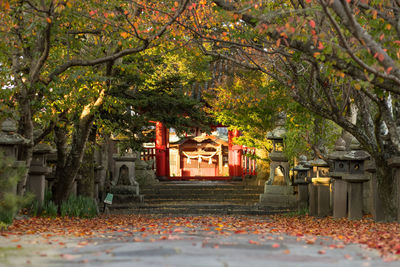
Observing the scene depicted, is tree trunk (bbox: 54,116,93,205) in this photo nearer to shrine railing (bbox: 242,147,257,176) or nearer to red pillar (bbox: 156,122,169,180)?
shrine railing (bbox: 242,147,257,176)

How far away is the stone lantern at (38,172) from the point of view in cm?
1491

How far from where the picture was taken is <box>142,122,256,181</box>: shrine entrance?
3253 centimetres

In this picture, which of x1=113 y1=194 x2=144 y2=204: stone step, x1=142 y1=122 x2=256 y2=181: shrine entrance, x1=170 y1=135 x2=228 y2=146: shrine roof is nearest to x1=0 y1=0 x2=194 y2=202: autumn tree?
x1=113 y1=194 x2=144 y2=204: stone step

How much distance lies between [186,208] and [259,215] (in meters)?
2.92

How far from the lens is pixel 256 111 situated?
80.3ft

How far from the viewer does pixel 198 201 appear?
81.0 ft

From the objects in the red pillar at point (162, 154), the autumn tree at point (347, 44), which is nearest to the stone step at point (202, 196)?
the red pillar at point (162, 154)

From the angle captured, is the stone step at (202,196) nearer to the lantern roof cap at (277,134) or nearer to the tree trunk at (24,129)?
the lantern roof cap at (277,134)

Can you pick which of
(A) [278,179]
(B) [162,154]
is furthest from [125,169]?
(B) [162,154]

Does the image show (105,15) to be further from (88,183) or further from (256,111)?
(256,111)

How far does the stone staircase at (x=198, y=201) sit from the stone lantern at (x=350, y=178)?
21.5 ft

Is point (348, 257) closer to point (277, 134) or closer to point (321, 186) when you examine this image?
point (321, 186)

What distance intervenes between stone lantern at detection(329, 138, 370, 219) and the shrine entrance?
16428 millimetres

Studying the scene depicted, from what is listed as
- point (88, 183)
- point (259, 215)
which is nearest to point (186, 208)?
point (259, 215)
